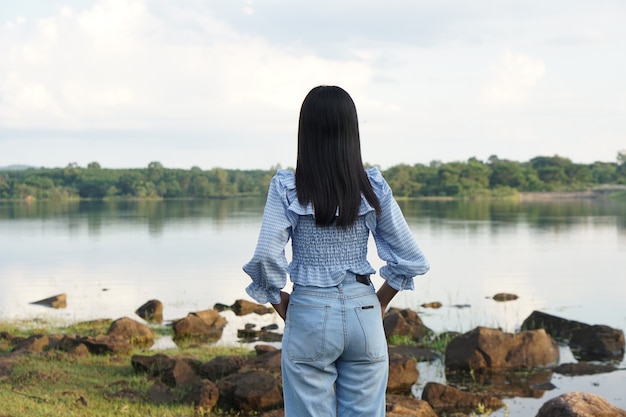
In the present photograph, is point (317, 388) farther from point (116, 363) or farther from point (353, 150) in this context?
point (116, 363)

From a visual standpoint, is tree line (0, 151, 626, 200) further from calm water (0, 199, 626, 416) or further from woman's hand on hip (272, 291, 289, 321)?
woman's hand on hip (272, 291, 289, 321)

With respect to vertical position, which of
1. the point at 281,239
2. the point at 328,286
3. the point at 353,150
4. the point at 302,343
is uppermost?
the point at 353,150

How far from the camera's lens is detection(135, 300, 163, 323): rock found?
14375 millimetres

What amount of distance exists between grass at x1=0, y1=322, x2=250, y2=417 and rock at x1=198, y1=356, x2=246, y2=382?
0.59 metres

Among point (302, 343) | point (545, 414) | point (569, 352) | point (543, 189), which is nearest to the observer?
point (302, 343)

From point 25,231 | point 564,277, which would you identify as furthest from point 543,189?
point 564,277

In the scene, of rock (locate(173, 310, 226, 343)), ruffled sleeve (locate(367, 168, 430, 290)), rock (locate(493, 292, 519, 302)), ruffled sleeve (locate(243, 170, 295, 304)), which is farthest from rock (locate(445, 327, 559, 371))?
ruffled sleeve (locate(243, 170, 295, 304))

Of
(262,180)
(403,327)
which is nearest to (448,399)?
(403,327)

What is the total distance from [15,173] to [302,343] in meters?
124

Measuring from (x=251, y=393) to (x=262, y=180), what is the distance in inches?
4174

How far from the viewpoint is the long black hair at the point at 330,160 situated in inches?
110

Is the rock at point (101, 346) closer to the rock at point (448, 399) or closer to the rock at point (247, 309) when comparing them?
the rock at point (448, 399)

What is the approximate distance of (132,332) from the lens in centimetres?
1153

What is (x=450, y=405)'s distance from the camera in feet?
25.2
